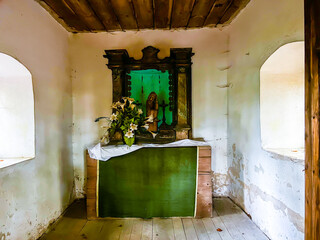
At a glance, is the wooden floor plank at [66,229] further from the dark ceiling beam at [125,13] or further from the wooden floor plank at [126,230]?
the dark ceiling beam at [125,13]

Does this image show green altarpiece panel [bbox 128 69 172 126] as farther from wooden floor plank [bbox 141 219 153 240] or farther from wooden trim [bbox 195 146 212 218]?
wooden floor plank [bbox 141 219 153 240]

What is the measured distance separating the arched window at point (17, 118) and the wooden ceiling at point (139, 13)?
951 millimetres

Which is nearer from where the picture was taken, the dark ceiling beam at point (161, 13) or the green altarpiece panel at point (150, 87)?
the dark ceiling beam at point (161, 13)

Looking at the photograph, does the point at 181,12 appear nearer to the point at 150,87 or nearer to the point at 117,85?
the point at 150,87

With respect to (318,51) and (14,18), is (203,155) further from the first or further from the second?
(14,18)

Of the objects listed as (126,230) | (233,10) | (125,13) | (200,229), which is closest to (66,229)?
(126,230)

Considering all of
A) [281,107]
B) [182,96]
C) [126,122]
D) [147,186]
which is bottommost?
[147,186]

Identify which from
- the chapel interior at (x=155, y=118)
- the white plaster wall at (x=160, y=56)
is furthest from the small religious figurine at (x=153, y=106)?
the white plaster wall at (x=160, y=56)

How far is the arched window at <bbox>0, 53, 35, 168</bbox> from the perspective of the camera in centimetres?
191

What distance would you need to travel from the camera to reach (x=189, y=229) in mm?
2074

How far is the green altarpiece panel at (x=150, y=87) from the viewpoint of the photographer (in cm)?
289

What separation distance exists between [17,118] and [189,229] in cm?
211

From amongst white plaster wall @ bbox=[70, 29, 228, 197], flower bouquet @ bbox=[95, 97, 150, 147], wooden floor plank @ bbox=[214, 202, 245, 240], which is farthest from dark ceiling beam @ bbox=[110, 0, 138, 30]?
wooden floor plank @ bbox=[214, 202, 245, 240]

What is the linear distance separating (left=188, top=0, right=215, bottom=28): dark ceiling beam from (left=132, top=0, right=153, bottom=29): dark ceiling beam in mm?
532
